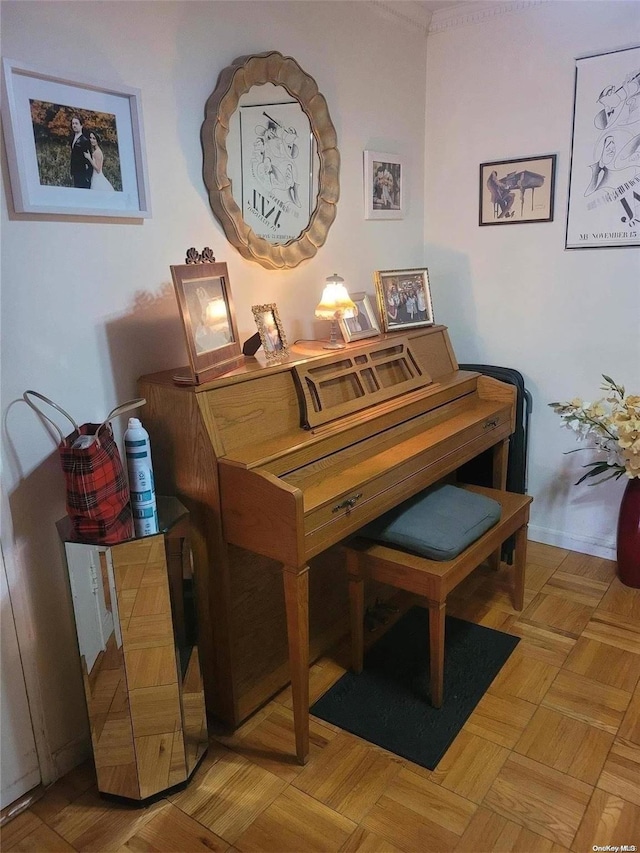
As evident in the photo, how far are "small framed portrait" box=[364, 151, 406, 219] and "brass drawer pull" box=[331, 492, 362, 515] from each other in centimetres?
143

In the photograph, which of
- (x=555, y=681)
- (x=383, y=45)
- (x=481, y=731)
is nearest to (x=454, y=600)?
(x=555, y=681)

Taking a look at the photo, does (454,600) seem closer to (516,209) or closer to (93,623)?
(93,623)

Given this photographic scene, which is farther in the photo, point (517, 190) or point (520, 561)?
point (517, 190)

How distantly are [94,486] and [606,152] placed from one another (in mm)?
2336

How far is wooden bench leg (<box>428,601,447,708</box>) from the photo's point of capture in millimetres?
1954

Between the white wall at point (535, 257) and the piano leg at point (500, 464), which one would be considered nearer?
the white wall at point (535, 257)

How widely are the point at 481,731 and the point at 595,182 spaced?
6.99 ft

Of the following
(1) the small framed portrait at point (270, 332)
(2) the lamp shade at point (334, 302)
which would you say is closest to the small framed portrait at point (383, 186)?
(2) the lamp shade at point (334, 302)

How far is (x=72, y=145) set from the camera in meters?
1.66

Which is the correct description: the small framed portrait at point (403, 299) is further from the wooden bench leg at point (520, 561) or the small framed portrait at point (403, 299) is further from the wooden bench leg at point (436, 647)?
the wooden bench leg at point (436, 647)

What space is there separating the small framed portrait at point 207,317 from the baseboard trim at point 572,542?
187 cm

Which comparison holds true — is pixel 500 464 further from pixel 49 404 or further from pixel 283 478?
pixel 49 404

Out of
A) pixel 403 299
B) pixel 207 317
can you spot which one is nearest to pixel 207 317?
pixel 207 317

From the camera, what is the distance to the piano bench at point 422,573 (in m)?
1.95
